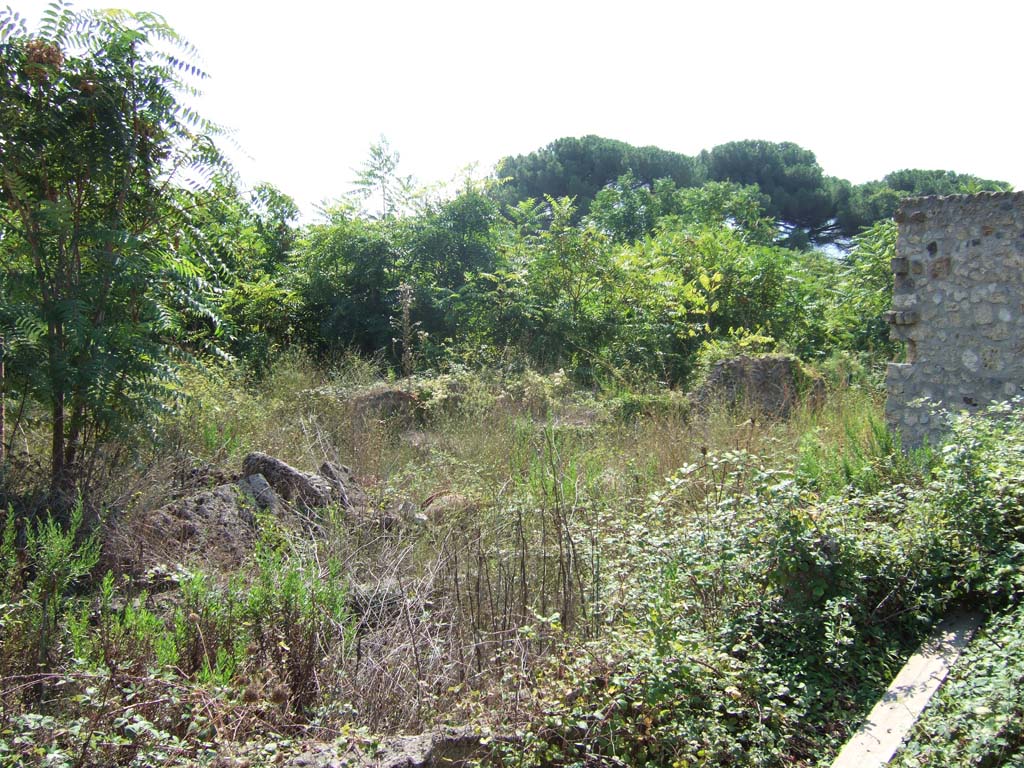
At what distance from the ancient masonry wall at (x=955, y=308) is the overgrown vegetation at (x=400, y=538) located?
630 mm

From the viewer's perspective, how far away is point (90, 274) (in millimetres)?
5402

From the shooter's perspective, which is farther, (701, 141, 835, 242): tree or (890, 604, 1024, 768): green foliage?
(701, 141, 835, 242): tree

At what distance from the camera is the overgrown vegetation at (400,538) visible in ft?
10.5

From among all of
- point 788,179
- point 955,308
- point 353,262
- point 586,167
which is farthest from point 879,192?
point 955,308

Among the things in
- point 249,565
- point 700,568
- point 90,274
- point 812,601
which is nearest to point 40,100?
point 90,274

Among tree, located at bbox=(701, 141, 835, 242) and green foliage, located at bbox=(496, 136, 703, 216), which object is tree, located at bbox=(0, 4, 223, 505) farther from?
tree, located at bbox=(701, 141, 835, 242)

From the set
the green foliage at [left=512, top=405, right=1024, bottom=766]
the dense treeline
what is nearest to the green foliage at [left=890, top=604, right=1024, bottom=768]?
the green foliage at [left=512, top=405, right=1024, bottom=766]

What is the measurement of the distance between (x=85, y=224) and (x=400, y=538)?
3.08m

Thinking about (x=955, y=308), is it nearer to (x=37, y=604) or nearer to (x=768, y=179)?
(x=37, y=604)

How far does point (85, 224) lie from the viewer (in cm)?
550

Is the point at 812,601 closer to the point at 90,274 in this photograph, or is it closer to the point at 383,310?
the point at 90,274

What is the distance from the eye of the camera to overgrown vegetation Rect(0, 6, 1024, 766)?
3.21 metres

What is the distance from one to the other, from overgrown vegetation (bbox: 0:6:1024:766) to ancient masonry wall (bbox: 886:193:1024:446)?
0.63m

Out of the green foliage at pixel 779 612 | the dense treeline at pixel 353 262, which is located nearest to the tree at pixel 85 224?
the dense treeline at pixel 353 262
